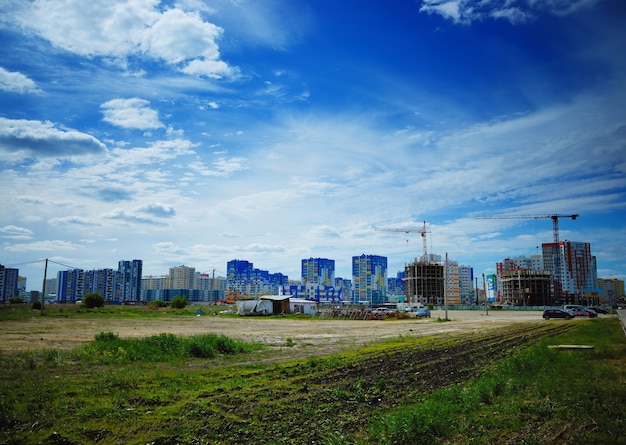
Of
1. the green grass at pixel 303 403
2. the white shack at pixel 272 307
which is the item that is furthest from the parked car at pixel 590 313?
the green grass at pixel 303 403

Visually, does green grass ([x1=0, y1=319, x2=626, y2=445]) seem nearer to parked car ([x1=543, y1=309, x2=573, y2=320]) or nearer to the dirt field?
the dirt field

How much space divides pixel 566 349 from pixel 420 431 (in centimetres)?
1848

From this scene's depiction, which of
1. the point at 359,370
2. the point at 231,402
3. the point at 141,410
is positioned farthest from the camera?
the point at 359,370

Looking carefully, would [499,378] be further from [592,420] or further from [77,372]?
[77,372]

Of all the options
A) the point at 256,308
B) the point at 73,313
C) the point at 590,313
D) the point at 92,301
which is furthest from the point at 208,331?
the point at 92,301

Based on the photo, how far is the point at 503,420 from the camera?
1018cm

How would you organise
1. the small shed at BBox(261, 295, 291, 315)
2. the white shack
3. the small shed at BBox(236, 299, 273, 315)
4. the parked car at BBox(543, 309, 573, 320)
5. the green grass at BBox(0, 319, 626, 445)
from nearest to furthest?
1. the green grass at BBox(0, 319, 626, 445)
2. the parked car at BBox(543, 309, 573, 320)
3. the small shed at BBox(236, 299, 273, 315)
4. the white shack
5. the small shed at BBox(261, 295, 291, 315)

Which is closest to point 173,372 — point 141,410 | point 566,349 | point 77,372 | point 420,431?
point 77,372

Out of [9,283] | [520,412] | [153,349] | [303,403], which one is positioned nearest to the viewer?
[520,412]

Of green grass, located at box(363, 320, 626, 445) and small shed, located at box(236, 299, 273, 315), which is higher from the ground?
green grass, located at box(363, 320, 626, 445)

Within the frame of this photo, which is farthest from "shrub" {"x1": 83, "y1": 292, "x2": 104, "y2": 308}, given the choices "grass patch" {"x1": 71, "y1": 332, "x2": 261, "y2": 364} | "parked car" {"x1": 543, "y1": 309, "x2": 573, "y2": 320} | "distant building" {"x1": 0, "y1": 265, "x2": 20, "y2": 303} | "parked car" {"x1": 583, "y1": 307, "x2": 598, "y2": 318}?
"distant building" {"x1": 0, "y1": 265, "x2": 20, "y2": 303}

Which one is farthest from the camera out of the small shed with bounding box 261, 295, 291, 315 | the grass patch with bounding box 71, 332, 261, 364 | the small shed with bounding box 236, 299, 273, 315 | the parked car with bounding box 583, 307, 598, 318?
the small shed with bounding box 261, 295, 291, 315

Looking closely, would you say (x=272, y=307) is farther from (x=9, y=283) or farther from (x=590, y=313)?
(x=9, y=283)

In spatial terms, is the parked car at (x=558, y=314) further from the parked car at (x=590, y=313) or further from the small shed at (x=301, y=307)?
the small shed at (x=301, y=307)
